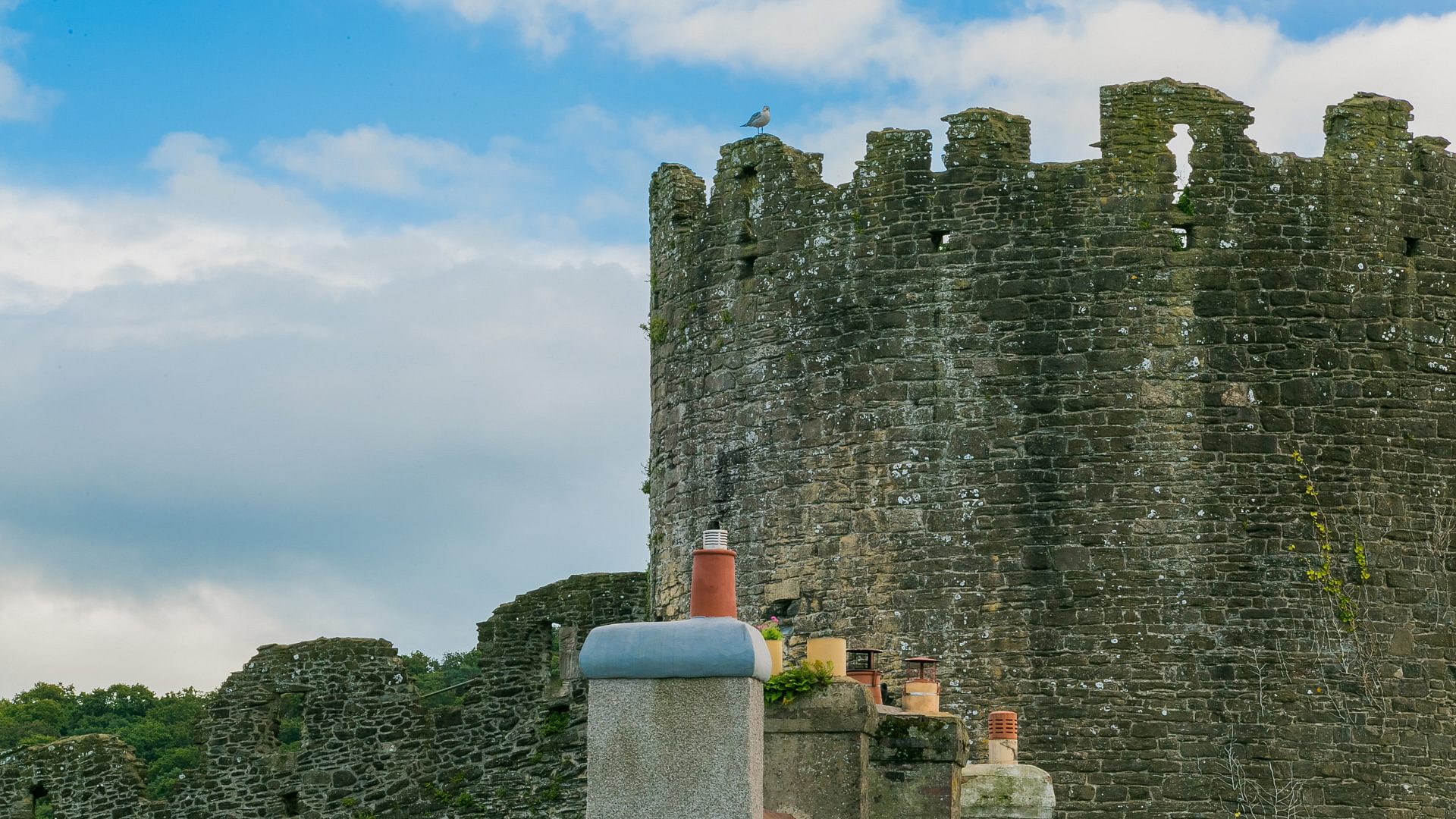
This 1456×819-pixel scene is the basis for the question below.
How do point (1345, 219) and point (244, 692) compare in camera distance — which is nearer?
point (1345, 219)

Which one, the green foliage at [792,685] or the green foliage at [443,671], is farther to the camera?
the green foliage at [443,671]

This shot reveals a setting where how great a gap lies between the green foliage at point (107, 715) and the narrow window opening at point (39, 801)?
9.37 metres

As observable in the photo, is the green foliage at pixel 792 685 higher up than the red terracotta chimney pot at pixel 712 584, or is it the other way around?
the red terracotta chimney pot at pixel 712 584

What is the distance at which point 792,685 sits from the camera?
10391 millimetres

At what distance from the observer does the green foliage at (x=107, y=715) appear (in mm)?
35000

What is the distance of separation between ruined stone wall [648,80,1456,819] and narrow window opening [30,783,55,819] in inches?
353

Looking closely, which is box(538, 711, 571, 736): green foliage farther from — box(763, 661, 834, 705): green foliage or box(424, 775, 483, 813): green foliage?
box(763, 661, 834, 705): green foliage

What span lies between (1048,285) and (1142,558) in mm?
2258

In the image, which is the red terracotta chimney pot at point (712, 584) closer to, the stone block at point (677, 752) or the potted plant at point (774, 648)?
the potted plant at point (774, 648)

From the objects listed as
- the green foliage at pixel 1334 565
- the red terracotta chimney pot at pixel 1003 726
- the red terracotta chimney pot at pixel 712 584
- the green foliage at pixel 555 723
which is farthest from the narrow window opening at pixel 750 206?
the red terracotta chimney pot at pixel 712 584

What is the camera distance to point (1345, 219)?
18469mm

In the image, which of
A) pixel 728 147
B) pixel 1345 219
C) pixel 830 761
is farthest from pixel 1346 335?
pixel 830 761

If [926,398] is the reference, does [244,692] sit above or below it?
below

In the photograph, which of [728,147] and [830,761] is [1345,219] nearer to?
[728,147]
